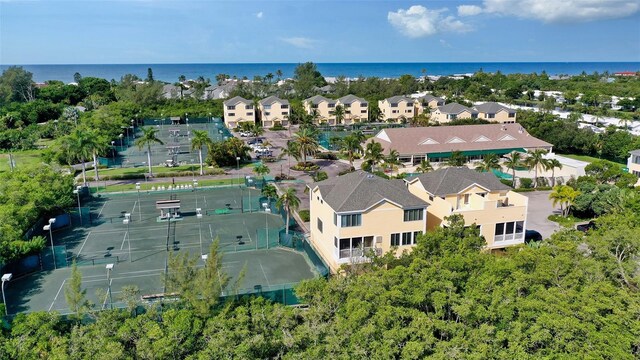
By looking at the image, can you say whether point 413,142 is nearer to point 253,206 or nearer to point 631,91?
point 253,206

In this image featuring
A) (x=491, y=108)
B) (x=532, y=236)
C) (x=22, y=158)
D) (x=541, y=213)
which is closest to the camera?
(x=532, y=236)

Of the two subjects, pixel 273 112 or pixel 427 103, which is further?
pixel 427 103

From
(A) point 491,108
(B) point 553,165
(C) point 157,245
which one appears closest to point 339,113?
(A) point 491,108

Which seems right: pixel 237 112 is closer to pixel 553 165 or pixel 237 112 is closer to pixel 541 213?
pixel 553 165

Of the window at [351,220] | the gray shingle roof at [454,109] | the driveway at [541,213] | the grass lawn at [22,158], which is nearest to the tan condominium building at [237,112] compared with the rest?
the grass lawn at [22,158]

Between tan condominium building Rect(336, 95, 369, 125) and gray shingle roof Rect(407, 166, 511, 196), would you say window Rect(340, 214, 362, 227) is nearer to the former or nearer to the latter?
gray shingle roof Rect(407, 166, 511, 196)

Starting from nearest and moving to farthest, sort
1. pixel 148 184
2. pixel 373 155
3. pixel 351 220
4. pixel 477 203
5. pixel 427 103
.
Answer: pixel 351 220
pixel 477 203
pixel 148 184
pixel 373 155
pixel 427 103

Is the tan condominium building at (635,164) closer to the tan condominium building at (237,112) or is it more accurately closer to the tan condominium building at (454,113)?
the tan condominium building at (454,113)

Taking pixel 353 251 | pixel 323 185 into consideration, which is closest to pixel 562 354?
pixel 353 251
